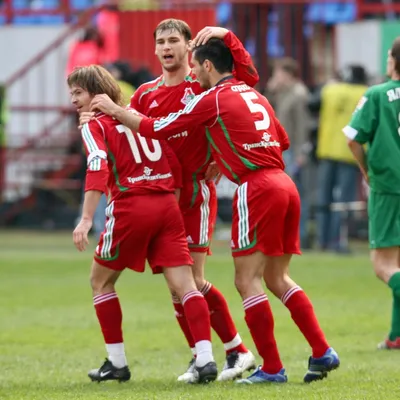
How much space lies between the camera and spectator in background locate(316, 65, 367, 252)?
16297mm

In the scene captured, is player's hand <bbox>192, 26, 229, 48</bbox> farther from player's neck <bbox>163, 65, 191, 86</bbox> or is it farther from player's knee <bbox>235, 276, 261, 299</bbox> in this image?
player's knee <bbox>235, 276, 261, 299</bbox>

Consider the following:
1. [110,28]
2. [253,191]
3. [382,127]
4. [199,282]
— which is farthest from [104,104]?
[110,28]

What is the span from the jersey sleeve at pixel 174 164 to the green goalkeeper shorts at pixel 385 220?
5.95 ft

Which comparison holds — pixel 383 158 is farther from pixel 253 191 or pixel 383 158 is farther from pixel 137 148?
pixel 137 148

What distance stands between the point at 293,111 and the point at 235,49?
9.22 m

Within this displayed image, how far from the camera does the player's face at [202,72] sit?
295 inches

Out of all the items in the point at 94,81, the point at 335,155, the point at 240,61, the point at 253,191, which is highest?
the point at 240,61

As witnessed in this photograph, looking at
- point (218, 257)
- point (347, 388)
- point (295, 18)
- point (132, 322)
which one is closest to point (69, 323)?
point (132, 322)

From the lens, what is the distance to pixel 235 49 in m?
7.54

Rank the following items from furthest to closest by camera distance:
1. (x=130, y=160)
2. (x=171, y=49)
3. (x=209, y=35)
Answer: (x=171, y=49) < (x=130, y=160) < (x=209, y=35)

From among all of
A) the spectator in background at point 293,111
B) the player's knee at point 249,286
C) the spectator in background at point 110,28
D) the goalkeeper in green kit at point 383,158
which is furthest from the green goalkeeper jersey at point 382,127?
the spectator in background at point 110,28

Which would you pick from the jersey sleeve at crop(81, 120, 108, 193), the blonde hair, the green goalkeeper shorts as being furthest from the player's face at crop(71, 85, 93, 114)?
the green goalkeeper shorts

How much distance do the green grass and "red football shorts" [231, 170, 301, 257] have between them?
0.81m

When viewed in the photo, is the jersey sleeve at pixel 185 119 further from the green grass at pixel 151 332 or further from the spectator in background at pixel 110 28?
the spectator in background at pixel 110 28
